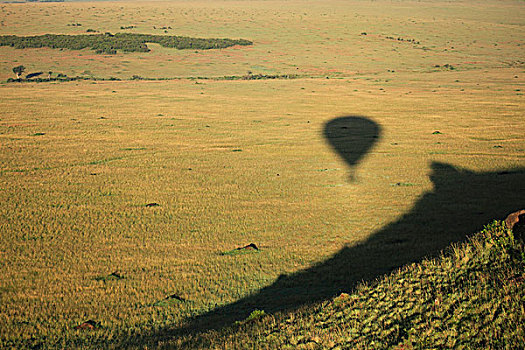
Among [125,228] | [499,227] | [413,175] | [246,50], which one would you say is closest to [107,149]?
[125,228]

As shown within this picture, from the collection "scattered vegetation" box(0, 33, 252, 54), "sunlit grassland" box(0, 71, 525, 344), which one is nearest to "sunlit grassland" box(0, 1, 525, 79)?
"scattered vegetation" box(0, 33, 252, 54)

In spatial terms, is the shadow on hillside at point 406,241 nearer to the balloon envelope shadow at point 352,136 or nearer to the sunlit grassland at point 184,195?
the sunlit grassland at point 184,195

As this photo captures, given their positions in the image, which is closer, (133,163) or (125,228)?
(125,228)

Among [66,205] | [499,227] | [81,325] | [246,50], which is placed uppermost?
[499,227]

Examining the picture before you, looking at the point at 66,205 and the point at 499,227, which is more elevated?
the point at 499,227

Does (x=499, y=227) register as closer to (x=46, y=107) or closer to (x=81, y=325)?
(x=81, y=325)

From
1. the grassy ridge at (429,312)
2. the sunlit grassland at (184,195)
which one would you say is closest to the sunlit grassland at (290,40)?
the sunlit grassland at (184,195)

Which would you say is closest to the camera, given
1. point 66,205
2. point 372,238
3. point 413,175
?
point 372,238

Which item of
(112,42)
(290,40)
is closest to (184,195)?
(112,42)
